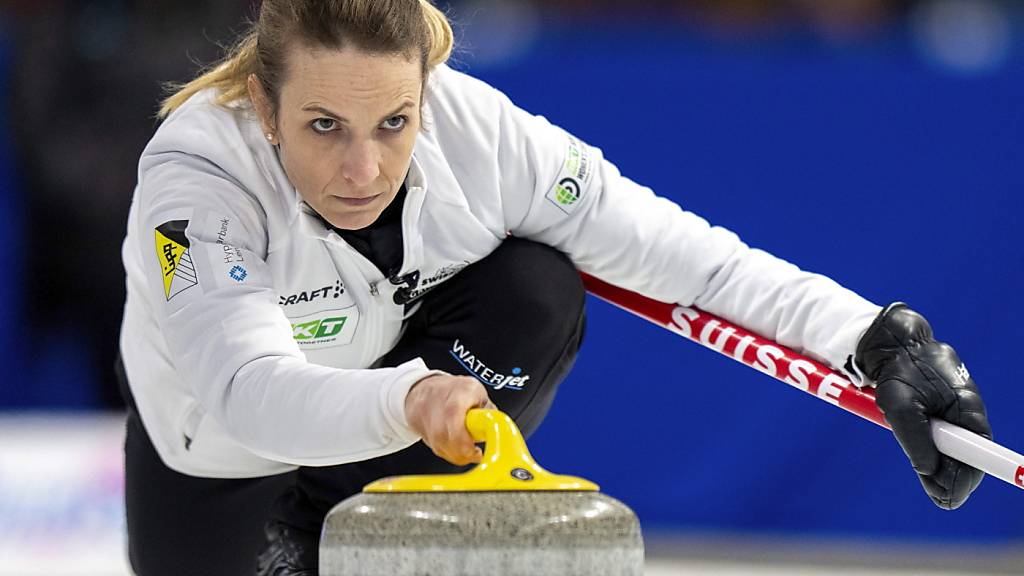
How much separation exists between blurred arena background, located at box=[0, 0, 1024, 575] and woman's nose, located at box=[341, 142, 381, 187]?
3.53ft

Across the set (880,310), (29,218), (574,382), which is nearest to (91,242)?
(29,218)

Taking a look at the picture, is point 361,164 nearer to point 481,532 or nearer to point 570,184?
point 570,184

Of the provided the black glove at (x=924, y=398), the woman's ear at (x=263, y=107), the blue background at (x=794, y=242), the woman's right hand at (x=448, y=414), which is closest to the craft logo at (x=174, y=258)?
the woman's ear at (x=263, y=107)

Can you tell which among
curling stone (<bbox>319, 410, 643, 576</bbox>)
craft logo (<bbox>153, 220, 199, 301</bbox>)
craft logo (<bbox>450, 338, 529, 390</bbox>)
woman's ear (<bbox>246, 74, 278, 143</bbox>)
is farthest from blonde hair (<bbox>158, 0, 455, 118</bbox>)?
curling stone (<bbox>319, 410, 643, 576</bbox>)

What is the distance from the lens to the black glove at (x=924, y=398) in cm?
121

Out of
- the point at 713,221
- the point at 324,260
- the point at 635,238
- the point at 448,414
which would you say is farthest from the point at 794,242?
the point at 448,414

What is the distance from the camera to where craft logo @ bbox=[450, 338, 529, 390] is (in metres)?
1.35

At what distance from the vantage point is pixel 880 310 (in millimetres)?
1286

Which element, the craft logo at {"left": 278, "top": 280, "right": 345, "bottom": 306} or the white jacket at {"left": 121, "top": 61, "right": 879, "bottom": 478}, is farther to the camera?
the craft logo at {"left": 278, "top": 280, "right": 345, "bottom": 306}

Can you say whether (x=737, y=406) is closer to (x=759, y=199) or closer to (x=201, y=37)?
(x=759, y=199)

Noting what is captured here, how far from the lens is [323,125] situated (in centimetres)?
113

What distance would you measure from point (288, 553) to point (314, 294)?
263mm

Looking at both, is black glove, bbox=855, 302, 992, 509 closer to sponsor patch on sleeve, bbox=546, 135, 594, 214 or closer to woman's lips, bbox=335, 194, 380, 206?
sponsor patch on sleeve, bbox=546, 135, 594, 214

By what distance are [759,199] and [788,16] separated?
599 mm
